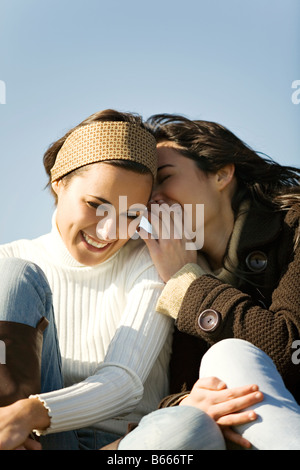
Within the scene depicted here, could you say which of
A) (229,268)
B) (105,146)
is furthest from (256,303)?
(105,146)

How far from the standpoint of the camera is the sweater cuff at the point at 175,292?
8.38 feet

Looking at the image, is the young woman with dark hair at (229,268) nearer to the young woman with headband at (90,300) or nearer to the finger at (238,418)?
the finger at (238,418)

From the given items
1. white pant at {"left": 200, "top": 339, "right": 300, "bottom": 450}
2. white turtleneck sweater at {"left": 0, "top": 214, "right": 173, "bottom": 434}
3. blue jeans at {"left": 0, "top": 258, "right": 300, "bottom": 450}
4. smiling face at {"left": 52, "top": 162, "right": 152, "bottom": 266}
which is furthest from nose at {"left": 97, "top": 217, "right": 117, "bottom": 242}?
white pant at {"left": 200, "top": 339, "right": 300, "bottom": 450}

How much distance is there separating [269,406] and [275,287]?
1029mm

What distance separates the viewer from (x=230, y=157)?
3.17 metres

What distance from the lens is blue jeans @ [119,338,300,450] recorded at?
1705mm

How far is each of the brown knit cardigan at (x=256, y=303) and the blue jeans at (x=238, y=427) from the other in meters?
0.34

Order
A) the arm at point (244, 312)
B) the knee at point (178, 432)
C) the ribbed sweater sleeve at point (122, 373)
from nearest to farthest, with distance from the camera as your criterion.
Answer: the knee at point (178, 432) → the ribbed sweater sleeve at point (122, 373) → the arm at point (244, 312)

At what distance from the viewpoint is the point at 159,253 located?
2.79 m

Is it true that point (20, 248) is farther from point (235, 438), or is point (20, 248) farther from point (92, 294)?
point (235, 438)

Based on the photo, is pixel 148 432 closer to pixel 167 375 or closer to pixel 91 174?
pixel 167 375

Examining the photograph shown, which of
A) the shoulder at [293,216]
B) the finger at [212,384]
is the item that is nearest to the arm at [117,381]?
the finger at [212,384]

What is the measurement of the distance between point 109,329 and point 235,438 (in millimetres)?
947

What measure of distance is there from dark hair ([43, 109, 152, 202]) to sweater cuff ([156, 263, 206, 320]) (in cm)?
43
